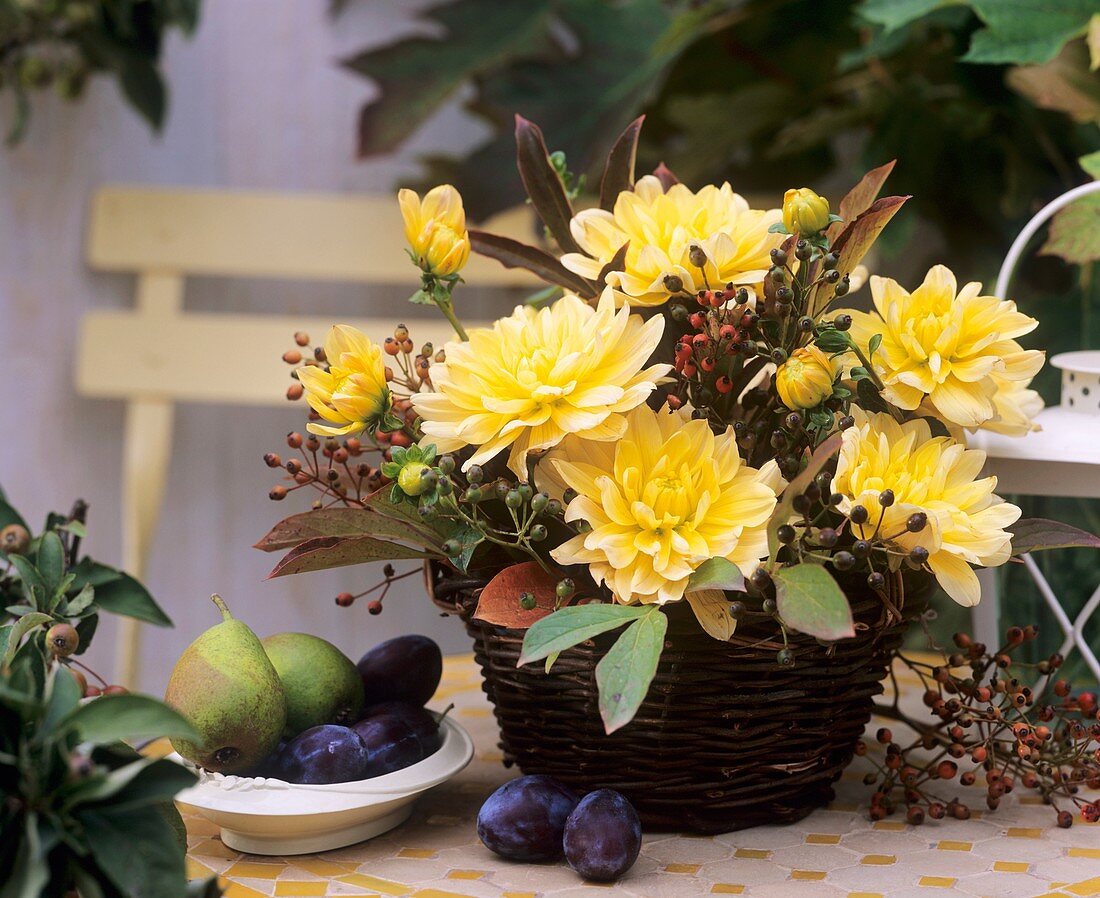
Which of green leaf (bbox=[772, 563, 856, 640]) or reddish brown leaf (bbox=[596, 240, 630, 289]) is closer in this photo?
green leaf (bbox=[772, 563, 856, 640])

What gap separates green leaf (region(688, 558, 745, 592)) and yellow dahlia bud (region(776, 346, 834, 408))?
8cm

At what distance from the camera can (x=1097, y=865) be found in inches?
→ 21.8

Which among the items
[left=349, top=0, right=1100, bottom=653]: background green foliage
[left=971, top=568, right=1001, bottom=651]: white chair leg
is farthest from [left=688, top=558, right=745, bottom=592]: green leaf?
[left=349, top=0, right=1100, bottom=653]: background green foliage

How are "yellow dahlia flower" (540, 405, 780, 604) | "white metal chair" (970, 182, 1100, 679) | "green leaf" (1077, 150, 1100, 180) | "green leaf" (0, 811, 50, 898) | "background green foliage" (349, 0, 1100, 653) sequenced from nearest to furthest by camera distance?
"green leaf" (0, 811, 50, 898)
"yellow dahlia flower" (540, 405, 780, 604)
"white metal chair" (970, 182, 1100, 679)
"green leaf" (1077, 150, 1100, 180)
"background green foliage" (349, 0, 1100, 653)

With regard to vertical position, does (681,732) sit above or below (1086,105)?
below

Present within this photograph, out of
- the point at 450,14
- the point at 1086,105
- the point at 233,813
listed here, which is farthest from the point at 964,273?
the point at 233,813

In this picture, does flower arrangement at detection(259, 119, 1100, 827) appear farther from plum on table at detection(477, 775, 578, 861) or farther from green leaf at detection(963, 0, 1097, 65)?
green leaf at detection(963, 0, 1097, 65)

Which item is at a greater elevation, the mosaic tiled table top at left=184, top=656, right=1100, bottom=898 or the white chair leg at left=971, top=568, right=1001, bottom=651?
the white chair leg at left=971, top=568, right=1001, bottom=651

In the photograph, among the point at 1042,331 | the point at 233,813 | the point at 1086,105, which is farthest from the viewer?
the point at 1042,331

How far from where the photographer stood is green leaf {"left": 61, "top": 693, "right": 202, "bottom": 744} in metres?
0.41

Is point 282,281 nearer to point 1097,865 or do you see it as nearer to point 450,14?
point 450,14

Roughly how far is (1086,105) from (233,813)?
0.87 m

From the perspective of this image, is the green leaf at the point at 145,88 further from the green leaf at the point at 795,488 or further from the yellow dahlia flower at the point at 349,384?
the green leaf at the point at 795,488

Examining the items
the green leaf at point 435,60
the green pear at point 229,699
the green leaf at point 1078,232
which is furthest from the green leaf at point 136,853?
the green leaf at point 435,60
